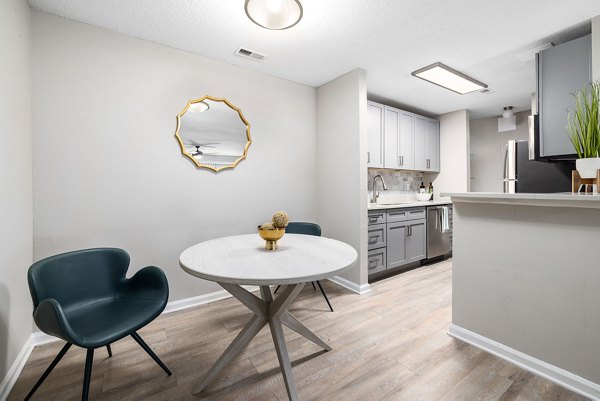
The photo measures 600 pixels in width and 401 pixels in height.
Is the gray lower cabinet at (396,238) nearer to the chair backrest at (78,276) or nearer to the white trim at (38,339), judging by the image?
the chair backrest at (78,276)

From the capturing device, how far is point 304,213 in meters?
3.27

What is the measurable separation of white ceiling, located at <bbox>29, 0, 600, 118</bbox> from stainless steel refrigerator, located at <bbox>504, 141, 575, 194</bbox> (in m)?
A: 0.97

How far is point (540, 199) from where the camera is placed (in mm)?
1483

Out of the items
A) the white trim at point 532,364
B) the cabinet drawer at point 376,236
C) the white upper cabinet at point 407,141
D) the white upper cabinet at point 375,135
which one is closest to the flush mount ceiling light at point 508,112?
the white upper cabinet at point 407,141

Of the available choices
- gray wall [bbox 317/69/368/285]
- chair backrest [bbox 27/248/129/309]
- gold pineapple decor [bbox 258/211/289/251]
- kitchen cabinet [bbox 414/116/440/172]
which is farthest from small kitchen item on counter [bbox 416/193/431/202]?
chair backrest [bbox 27/248/129/309]

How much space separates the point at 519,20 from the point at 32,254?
408 cm

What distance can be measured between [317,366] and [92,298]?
1477mm

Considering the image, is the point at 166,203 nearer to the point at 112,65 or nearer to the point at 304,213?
the point at 112,65

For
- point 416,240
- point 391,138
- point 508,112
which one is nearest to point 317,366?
point 416,240

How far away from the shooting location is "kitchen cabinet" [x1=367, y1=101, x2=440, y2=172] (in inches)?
143

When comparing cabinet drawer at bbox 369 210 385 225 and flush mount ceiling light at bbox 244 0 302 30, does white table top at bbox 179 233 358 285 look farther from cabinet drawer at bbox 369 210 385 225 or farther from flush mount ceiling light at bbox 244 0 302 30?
flush mount ceiling light at bbox 244 0 302 30

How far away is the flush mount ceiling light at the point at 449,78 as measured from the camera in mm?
2814

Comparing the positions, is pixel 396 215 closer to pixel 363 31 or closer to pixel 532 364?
pixel 532 364

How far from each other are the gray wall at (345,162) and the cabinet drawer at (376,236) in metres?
0.23
